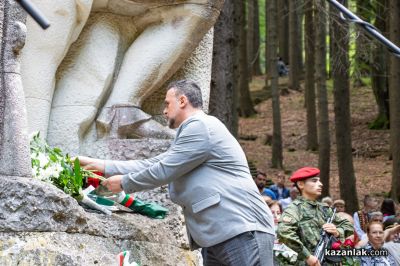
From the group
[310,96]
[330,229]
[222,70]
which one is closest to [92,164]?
[330,229]

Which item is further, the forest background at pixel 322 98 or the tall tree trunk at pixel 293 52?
the tall tree trunk at pixel 293 52

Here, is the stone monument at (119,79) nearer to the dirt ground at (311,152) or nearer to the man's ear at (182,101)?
the man's ear at (182,101)

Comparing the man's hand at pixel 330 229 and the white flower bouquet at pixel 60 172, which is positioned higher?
the white flower bouquet at pixel 60 172

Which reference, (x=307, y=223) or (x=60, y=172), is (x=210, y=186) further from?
(x=307, y=223)

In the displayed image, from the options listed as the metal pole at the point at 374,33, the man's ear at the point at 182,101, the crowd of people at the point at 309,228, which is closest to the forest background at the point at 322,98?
the crowd of people at the point at 309,228

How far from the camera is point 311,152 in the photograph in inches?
923

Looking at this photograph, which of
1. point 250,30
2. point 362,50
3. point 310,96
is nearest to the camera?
point 362,50

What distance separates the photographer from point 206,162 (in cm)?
477

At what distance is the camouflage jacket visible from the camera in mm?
6375

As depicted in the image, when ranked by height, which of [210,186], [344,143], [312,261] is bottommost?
[344,143]

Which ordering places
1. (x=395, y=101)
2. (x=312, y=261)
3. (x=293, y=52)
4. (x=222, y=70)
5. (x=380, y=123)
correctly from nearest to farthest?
1. (x=312, y=261)
2. (x=222, y=70)
3. (x=395, y=101)
4. (x=380, y=123)
5. (x=293, y=52)

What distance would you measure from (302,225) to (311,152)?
55.9ft

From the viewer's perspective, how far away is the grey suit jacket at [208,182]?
15.1ft

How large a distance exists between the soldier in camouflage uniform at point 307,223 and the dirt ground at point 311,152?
37.5ft
